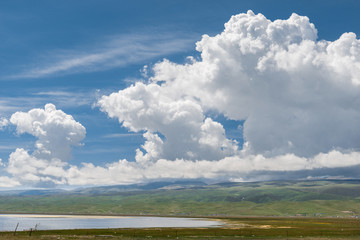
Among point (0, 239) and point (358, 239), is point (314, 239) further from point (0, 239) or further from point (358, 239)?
point (0, 239)

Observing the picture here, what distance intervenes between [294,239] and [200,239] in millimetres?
26858

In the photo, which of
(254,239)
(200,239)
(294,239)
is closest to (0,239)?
(200,239)

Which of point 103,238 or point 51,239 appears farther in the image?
point 103,238

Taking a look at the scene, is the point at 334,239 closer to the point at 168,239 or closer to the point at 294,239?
the point at 294,239

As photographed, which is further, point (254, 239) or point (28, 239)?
point (254, 239)

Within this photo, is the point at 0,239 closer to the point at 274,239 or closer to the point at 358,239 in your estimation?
the point at 274,239

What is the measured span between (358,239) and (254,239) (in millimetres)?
29486

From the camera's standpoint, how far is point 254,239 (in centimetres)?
10731

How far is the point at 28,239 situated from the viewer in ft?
327

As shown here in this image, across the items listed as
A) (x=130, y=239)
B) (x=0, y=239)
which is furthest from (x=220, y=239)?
(x=0, y=239)

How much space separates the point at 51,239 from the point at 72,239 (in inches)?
225

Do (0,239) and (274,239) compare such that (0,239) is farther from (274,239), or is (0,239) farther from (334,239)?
(334,239)

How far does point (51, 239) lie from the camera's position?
331 ft

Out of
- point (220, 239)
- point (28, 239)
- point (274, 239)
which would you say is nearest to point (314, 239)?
point (274, 239)
